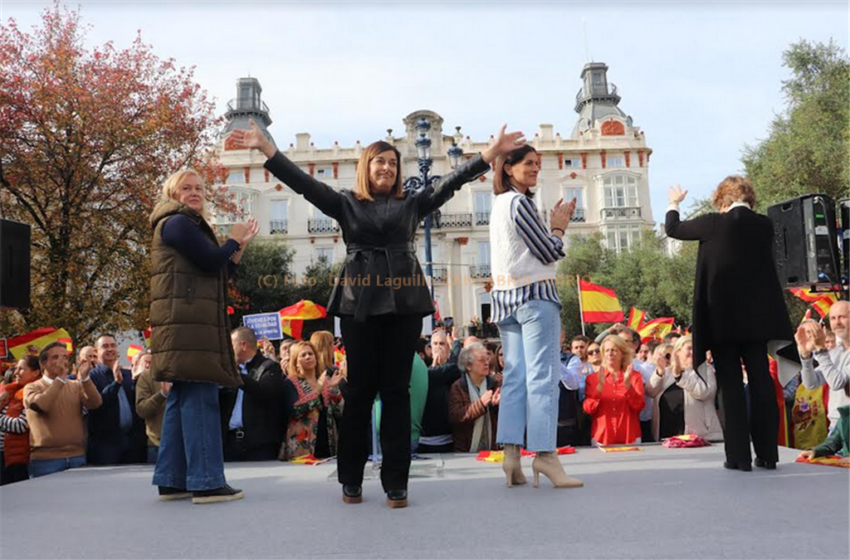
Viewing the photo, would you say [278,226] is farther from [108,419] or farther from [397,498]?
[397,498]

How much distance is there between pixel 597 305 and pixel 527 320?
539 inches

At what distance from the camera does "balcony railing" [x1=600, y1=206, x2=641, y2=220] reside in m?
52.8

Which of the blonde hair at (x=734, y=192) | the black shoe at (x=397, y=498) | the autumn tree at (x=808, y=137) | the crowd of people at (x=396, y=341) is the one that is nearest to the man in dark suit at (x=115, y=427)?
the crowd of people at (x=396, y=341)

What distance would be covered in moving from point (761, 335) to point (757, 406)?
0.48 metres

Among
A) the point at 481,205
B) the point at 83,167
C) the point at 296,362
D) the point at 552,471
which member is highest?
the point at 481,205

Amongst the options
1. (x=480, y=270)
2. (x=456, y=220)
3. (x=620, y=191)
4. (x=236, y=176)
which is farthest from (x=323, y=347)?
(x=620, y=191)

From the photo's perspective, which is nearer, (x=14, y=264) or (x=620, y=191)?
(x=14, y=264)

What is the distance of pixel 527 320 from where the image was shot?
4156 millimetres

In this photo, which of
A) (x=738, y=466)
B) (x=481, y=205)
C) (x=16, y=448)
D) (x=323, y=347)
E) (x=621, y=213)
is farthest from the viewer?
(x=481, y=205)

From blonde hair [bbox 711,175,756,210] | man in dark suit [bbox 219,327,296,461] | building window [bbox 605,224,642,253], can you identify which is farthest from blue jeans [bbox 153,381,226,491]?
building window [bbox 605,224,642,253]

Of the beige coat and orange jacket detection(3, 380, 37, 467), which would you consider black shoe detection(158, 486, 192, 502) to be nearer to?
orange jacket detection(3, 380, 37, 467)

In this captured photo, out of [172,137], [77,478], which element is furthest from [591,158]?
[77,478]

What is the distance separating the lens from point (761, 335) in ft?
15.1

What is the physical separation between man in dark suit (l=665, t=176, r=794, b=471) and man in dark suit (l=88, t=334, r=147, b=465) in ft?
17.7
